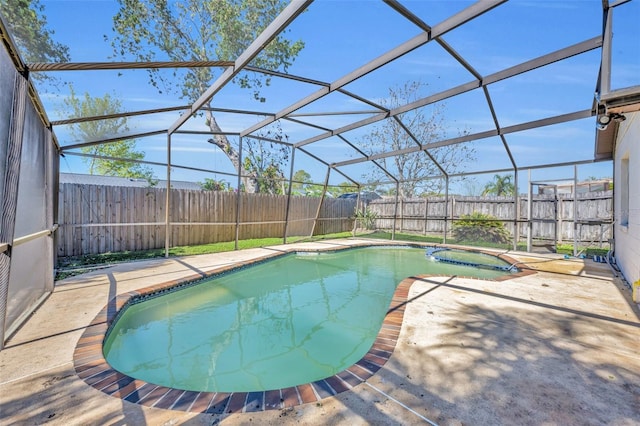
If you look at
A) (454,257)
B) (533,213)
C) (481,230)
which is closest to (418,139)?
(481,230)

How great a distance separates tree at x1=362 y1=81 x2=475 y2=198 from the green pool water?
11.9 metres

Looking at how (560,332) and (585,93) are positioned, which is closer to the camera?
(560,332)

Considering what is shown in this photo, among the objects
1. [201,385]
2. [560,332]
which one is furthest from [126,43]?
[560,332]

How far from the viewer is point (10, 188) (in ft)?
8.16

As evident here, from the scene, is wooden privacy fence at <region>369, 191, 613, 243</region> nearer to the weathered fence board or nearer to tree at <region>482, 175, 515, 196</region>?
the weathered fence board

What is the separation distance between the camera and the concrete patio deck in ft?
5.62

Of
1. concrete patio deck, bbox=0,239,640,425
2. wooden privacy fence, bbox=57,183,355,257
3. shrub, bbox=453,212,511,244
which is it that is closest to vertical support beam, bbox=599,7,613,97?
concrete patio deck, bbox=0,239,640,425

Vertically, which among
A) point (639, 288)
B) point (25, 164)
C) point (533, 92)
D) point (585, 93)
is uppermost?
point (533, 92)

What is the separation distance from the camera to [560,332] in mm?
2914

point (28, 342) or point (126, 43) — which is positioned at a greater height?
point (126, 43)

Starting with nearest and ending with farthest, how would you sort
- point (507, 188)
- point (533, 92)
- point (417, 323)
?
point (417, 323) < point (533, 92) < point (507, 188)

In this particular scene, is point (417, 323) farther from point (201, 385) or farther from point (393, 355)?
point (201, 385)

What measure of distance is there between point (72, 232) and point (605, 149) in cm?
1328

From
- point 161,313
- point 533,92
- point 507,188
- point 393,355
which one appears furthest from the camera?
point 507,188
